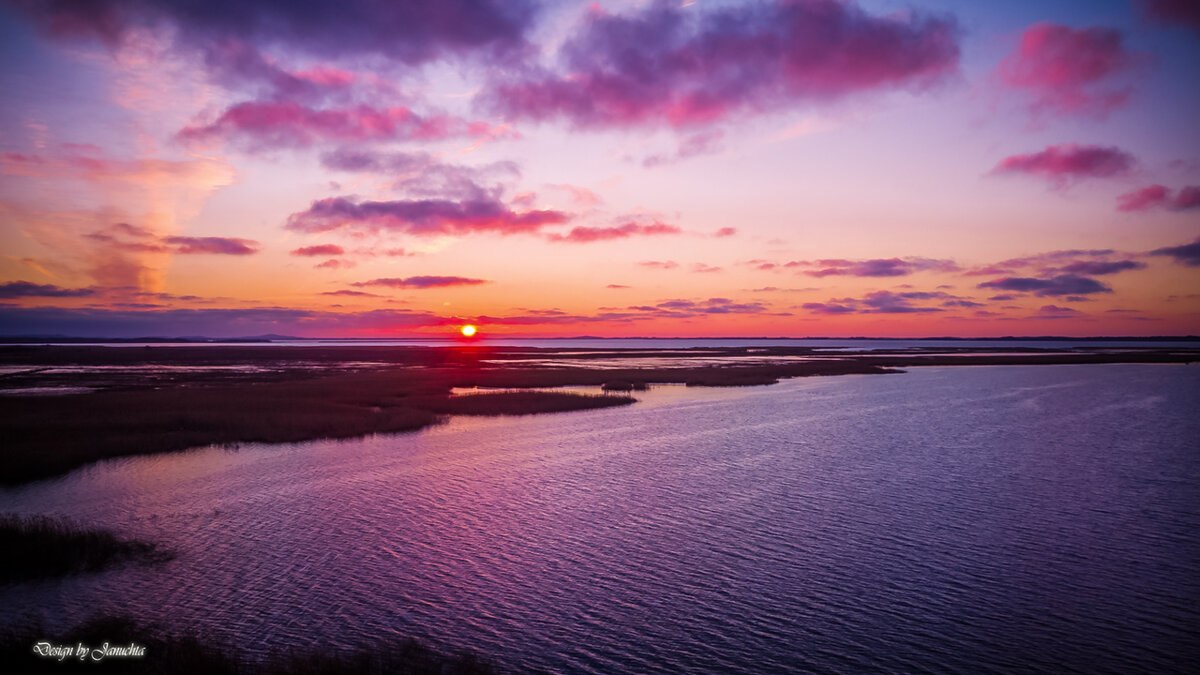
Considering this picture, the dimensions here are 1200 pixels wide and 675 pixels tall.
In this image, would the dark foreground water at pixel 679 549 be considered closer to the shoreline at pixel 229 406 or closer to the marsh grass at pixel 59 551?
the marsh grass at pixel 59 551

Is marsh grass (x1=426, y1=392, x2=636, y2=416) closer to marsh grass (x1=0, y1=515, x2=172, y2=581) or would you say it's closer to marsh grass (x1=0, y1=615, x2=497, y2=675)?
marsh grass (x1=0, y1=515, x2=172, y2=581)

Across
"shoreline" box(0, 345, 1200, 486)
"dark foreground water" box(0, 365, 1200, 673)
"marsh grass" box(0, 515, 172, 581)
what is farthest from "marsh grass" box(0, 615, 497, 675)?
"shoreline" box(0, 345, 1200, 486)

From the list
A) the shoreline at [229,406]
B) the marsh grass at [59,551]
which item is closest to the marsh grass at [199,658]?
the marsh grass at [59,551]

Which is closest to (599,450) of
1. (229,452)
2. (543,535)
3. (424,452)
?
(424,452)

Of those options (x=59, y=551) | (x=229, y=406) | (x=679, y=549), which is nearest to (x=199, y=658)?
(x=59, y=551)

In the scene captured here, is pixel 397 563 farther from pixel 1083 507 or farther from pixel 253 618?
pixel 1083 507
